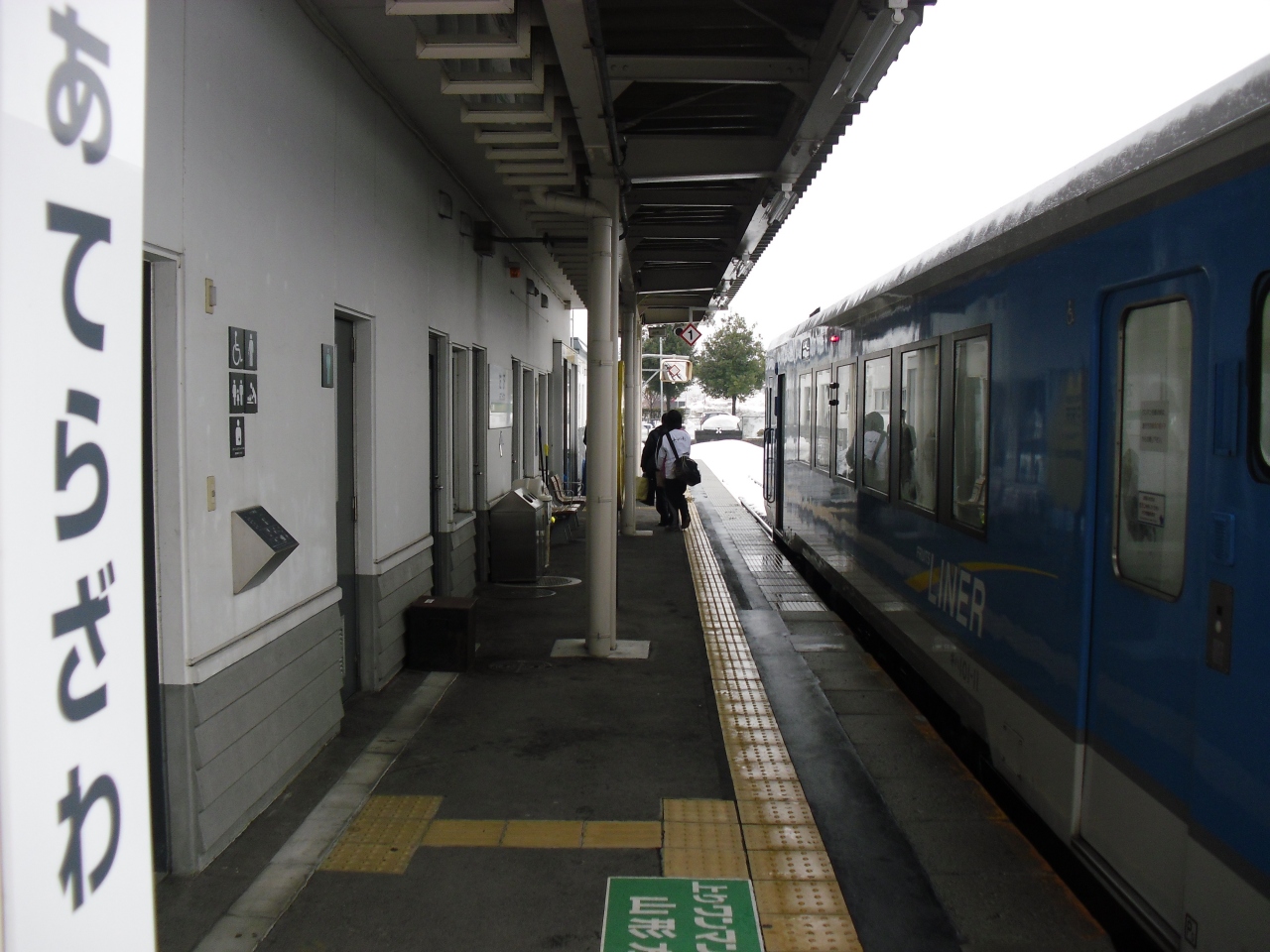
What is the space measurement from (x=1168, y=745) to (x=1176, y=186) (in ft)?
5.67

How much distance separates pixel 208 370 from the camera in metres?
3.98

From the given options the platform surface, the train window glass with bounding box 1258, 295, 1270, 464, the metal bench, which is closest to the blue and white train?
the train window glass with bounding box 1258, 295, 1270, 464

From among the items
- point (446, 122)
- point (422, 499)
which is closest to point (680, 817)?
point (422, 499)

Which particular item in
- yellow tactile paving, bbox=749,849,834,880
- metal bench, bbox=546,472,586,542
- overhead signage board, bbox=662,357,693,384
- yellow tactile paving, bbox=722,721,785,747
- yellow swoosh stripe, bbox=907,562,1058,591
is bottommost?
yellow tactile paving, bbox=749,849,834,880

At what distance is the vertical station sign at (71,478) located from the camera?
0.97m

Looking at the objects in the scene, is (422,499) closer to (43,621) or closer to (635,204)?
(635,204)

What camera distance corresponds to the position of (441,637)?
→ 6.91 metres

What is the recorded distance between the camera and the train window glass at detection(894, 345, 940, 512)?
226 inches

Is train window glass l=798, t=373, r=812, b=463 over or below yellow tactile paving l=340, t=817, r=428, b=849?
over

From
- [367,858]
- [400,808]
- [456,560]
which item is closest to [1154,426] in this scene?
[367,858]

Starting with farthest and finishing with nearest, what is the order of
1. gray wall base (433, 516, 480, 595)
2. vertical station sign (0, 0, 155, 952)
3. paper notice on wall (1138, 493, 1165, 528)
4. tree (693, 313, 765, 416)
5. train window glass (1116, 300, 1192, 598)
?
tree (693, 313, 765, 416) < gray wall base (433, 516, 480, 595) < paper notice on wall (1138, 493, 1165, 528) < train window glass (1116, 300, 1192, 598) < vertical station sign (0, 0, 155, 952)

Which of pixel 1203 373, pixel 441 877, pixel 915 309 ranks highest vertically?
pixel 915 309

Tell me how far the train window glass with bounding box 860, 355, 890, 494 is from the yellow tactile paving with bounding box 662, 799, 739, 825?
284 centimetres

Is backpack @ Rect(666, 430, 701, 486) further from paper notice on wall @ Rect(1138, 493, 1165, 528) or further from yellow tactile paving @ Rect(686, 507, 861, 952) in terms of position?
paper notice on wall @ Rect(1138, 493, 1165, 528)
